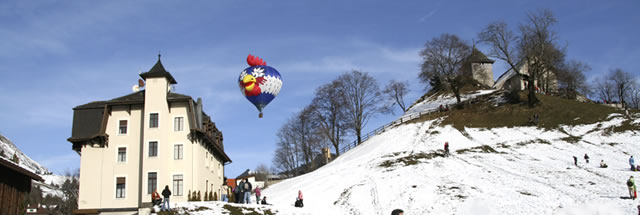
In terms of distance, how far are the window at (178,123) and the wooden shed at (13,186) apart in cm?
1372

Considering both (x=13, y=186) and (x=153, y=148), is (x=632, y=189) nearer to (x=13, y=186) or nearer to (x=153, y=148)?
(x=153, y=148)

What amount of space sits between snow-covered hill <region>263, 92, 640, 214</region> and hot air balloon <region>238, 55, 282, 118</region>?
7929mm

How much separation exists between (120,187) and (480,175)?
88.9ft

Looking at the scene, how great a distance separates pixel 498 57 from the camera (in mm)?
67812

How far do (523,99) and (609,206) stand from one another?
4168cm

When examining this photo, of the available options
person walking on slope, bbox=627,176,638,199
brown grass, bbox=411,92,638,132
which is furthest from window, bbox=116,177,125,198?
brown grass, bbox=411,92,638,132

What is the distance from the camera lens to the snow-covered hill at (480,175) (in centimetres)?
3097

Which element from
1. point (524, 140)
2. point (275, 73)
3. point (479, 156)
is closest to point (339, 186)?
point (275, 73)

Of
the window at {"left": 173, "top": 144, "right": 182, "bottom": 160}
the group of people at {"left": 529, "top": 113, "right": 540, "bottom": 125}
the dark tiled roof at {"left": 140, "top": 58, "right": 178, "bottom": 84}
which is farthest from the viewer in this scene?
the group of people at {"left": 529, "top": 113, "right": 540, "bottom": 125}

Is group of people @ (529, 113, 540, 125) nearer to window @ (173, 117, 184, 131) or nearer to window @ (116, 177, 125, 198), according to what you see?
window @ (173, 117, 184, 131)

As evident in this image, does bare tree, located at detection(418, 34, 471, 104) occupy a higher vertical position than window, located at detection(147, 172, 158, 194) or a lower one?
higher

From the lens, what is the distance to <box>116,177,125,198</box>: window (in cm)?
3738

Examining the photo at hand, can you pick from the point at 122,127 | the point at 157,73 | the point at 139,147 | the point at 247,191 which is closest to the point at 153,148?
the point at 139,147

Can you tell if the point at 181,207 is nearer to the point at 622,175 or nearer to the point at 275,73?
the point at 275,73
